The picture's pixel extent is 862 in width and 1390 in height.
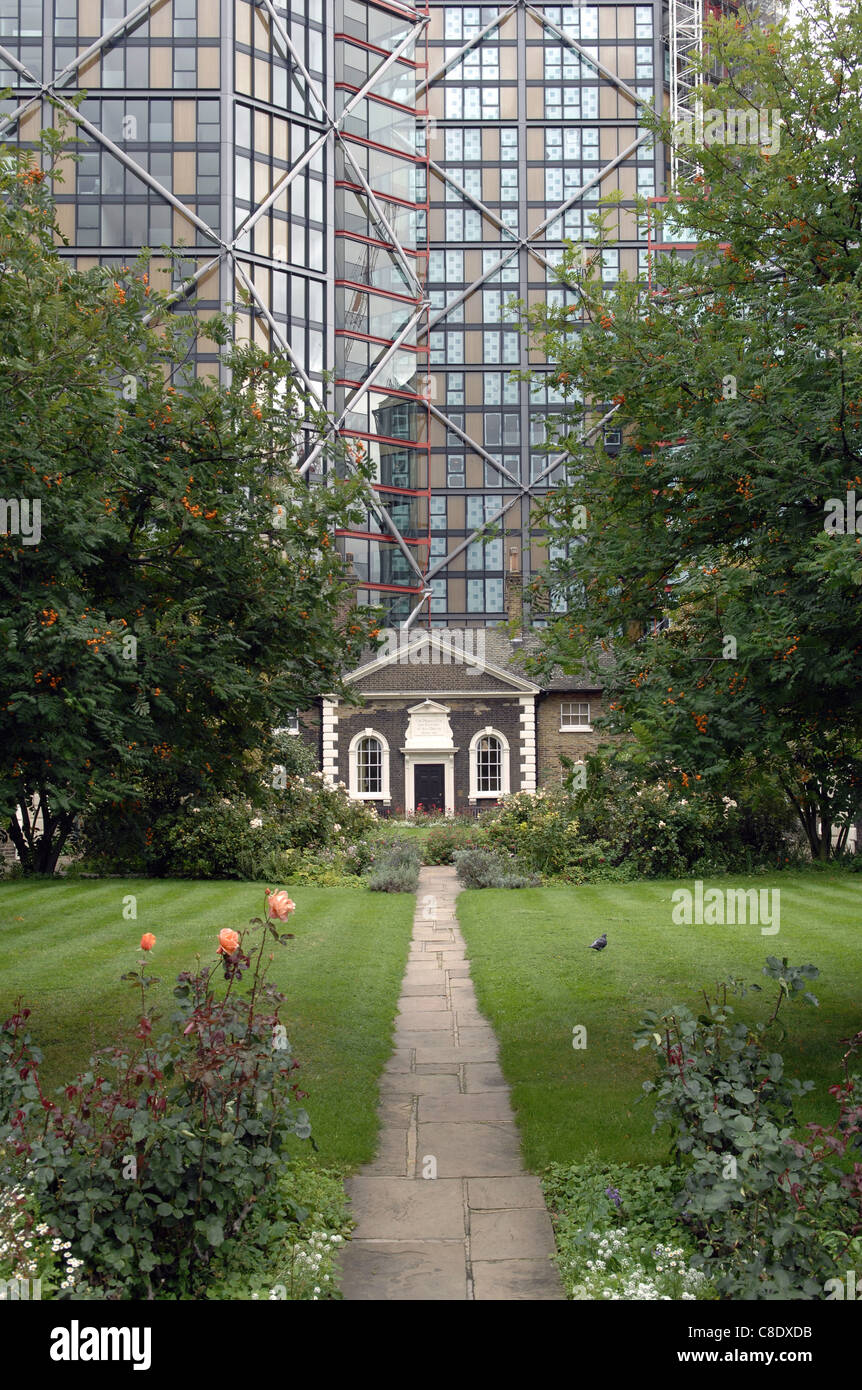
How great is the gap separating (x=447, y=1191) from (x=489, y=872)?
1593 cm

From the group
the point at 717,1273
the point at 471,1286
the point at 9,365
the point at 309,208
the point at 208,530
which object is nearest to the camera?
the point at 717,1273

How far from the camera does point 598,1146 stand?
734cm

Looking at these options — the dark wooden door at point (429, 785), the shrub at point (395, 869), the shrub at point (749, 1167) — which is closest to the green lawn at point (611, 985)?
the shrub at point (749, 1167)

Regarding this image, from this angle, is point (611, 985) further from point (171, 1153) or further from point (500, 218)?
point (500, 218)

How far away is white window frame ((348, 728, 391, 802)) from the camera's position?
37.4m

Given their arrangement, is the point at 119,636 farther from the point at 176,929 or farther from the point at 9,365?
the point at 176,929

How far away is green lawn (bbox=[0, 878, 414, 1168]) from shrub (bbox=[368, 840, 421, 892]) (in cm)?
61

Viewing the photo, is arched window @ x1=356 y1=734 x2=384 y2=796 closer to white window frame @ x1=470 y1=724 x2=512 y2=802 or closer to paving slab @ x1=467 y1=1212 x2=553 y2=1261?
white window frame @ x1=470 y1=724 x2=512 y2=802

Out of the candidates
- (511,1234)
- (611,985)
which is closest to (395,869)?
(611,985)

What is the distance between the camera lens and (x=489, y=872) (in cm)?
2273

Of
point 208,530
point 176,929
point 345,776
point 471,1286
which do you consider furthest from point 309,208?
point 471,1286

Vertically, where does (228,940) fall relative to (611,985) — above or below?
above
